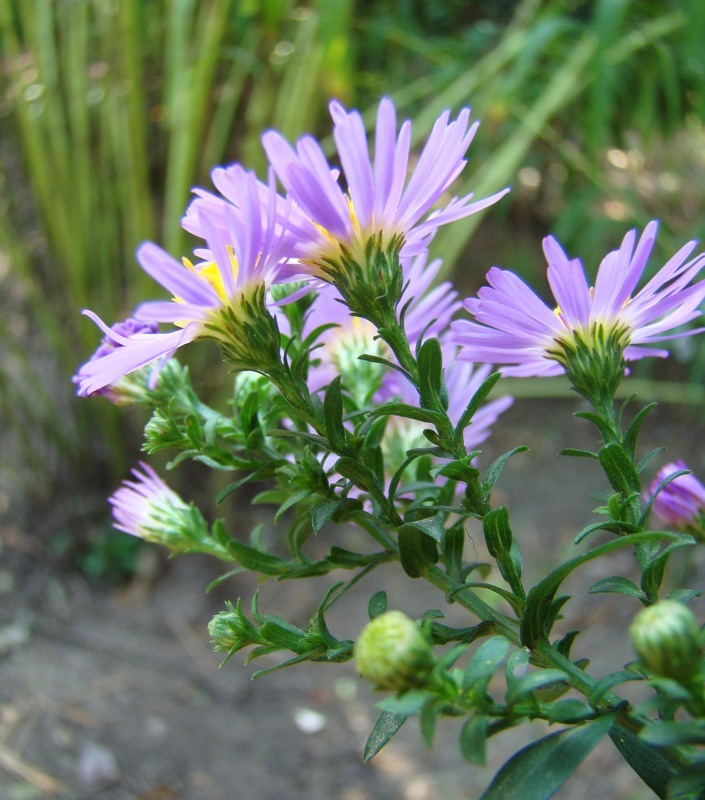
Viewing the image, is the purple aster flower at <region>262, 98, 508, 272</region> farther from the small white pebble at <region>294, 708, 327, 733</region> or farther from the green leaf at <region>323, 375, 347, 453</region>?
the small white pebble at <region>294, 708, 327, 733</region>

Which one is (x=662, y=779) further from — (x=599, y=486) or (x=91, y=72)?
(x=91, y=72)

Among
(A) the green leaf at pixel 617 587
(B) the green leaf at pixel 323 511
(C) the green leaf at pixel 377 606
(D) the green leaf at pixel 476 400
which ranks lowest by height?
(C) the green leaf at pixel 377 606

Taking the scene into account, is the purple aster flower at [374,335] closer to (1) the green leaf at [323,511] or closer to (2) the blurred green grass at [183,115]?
(1) the green leaf at [323,511]

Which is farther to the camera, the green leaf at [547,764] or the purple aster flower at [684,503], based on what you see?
the purple aster flower at [684,503]

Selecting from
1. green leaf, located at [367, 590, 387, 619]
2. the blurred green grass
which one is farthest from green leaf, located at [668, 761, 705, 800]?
the blurred green grass

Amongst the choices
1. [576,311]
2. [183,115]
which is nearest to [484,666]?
[576,311]

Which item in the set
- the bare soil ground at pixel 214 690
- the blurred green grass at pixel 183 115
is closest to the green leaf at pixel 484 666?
the bare soil ground at pixel 214 690
